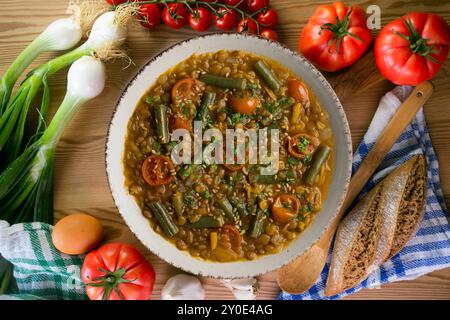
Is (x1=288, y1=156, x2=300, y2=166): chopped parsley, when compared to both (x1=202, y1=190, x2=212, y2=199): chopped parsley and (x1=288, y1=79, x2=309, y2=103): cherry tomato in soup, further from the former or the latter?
(x1=202, y1=190, x2=212, y2=199): chopped parsley

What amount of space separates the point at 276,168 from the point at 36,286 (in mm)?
2029

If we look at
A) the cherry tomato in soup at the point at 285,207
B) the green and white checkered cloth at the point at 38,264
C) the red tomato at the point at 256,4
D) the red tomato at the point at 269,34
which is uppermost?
the red tomato at the point at 256,4

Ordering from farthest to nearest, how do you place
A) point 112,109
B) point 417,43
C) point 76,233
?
point 112,109, point 76,233, point 417,43

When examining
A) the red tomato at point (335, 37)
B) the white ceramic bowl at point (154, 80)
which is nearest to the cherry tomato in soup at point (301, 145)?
the white ceramic bowl at point (154, 80)

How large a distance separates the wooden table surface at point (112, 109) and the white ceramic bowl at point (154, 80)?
0.35 meters

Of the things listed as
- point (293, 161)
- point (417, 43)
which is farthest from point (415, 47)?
point (293, 161)

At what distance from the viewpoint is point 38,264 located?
3.91 m

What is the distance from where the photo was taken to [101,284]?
356cm

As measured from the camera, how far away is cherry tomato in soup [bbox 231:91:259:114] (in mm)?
3641

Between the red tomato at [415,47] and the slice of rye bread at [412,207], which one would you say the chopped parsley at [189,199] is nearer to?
the slice of rye bread at [412,207]

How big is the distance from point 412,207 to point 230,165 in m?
1.37

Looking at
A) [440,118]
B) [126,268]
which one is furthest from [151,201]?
[440,118]

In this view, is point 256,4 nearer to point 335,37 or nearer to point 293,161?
point 335,37

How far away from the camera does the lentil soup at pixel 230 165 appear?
12.0 feet
